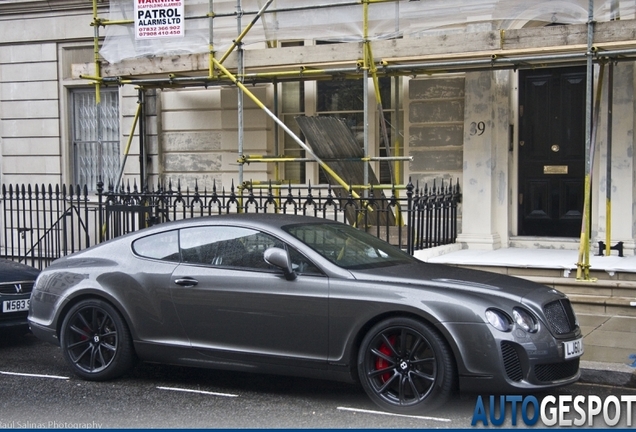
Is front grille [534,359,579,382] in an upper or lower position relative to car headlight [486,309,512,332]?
lower

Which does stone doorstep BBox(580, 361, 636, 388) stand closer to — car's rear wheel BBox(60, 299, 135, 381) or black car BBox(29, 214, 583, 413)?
black car BBox(29, 214, 583, 413)

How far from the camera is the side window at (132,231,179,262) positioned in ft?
25.0

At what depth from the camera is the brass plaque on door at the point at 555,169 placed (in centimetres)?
1280

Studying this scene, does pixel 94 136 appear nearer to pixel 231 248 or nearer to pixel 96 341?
pixel 96 341

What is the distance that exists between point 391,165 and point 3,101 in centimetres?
853

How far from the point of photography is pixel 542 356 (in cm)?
635

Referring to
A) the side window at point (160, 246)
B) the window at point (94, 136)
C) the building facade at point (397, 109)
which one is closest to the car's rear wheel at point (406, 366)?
the side window at point (160, 246)

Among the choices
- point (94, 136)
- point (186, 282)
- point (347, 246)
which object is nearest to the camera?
point (186, 282)

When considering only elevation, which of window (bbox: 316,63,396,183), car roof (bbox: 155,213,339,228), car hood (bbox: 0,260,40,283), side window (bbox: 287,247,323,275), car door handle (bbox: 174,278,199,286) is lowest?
car hood (bbox: 0,260,40,283)

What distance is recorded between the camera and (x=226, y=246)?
7.43 meters

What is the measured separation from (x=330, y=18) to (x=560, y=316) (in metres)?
6.53

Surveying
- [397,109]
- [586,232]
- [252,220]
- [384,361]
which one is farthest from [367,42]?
[384,361]

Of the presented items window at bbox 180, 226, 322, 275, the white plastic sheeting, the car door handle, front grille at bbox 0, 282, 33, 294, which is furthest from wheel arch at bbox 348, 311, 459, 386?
the white plastic sheeting

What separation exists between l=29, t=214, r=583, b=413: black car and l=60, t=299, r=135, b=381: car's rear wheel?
0.03 ft
